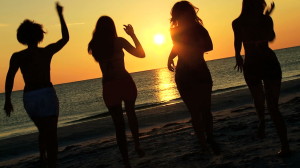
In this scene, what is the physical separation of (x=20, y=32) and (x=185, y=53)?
7.32 ft

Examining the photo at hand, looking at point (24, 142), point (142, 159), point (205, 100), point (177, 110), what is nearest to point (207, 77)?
point (205, 100)

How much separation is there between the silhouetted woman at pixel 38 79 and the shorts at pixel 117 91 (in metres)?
0.73

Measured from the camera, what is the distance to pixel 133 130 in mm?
5828

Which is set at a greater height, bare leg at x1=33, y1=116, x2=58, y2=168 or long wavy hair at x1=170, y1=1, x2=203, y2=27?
long wavy hair at x1=170, y1=1, x2=203, y2=27

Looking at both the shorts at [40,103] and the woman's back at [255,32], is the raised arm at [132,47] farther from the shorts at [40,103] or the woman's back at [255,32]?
the woman's back at [255,32]

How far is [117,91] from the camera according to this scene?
5.10 m

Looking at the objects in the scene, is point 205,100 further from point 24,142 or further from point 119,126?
point 24,142

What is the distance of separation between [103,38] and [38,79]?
3.53 feet

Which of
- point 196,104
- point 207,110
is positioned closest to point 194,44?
point 196,104

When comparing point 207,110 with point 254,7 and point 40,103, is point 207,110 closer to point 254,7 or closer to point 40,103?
point 254,7

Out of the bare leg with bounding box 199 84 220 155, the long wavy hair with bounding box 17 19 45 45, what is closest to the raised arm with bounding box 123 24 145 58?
the bare leg with bounding box 199 84 220 155

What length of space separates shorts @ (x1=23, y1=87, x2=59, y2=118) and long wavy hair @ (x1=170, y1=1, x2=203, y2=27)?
206cm

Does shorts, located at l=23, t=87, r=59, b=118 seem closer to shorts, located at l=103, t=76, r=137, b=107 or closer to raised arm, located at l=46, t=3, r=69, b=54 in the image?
raised arm, located at l=46, t=3, r=69, b=54

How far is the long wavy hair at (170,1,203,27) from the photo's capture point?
5.17 meters
